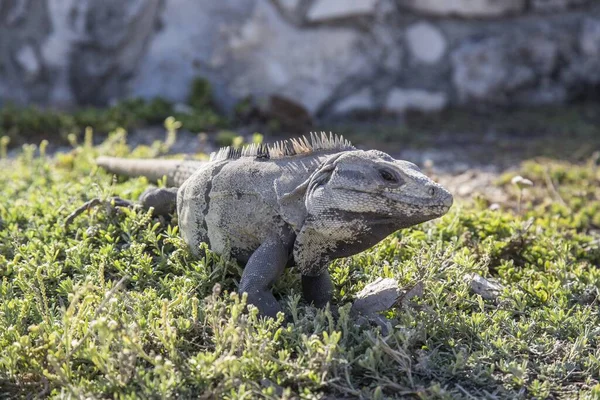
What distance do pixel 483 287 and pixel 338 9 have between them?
5.42 m

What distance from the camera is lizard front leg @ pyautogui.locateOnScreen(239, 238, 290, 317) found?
345 centimetres

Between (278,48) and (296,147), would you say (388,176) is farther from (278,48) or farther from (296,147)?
(278,48)

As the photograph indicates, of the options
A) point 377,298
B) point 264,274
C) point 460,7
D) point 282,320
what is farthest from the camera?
point 460,7

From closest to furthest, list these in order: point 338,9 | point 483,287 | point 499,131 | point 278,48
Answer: point 483,287, point 499,131, point 338,9, point 278,48

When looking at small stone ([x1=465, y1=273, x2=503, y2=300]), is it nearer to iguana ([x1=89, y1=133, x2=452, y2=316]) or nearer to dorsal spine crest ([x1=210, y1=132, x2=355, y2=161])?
iguana ([x1=89, y1=133, x2=452, y2=316])

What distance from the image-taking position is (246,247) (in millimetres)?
3793

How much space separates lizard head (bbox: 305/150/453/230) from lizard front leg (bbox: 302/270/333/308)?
47 centimetres

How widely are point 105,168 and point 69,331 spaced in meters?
2.85

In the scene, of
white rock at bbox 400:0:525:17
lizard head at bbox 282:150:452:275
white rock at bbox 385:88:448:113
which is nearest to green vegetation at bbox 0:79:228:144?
white rock at bbox 385:88:448:113

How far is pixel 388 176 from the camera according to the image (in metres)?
3.32

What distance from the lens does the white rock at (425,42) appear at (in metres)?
9.00

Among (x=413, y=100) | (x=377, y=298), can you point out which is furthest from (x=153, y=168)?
(x=413, y=100)

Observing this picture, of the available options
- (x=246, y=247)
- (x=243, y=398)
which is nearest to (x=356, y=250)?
(x=246, y=247)

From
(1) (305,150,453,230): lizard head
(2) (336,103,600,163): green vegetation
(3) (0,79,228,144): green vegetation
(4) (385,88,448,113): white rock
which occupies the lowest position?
(2) (336,103,600,163): green vegetation
